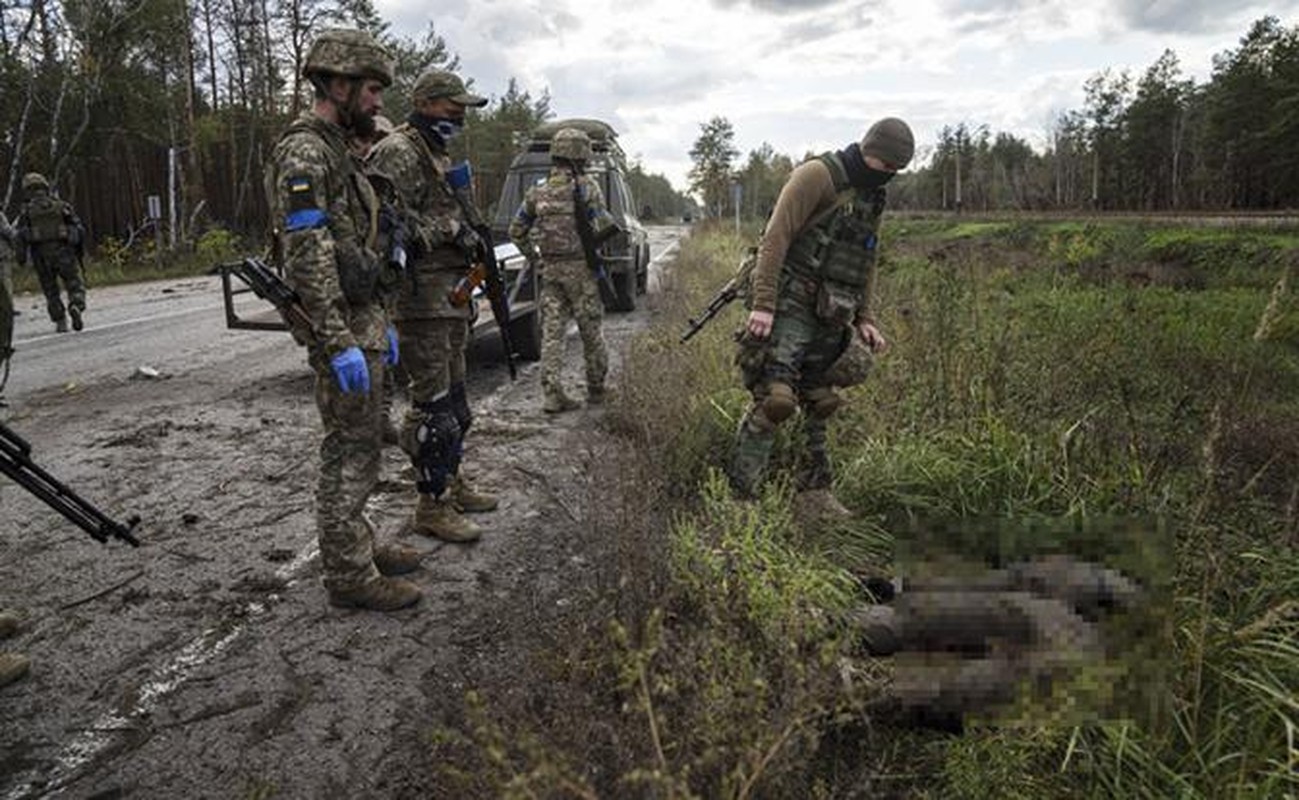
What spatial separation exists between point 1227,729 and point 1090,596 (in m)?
0.40

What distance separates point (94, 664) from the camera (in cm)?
258

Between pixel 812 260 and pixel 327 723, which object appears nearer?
pixel 327 723

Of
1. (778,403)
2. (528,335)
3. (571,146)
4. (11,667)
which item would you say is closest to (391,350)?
(11,667)

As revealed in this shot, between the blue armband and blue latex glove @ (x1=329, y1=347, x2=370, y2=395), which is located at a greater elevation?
the blue armband

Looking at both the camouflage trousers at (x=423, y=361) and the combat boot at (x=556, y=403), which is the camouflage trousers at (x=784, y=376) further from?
the combat boot at (x=556, y=403)

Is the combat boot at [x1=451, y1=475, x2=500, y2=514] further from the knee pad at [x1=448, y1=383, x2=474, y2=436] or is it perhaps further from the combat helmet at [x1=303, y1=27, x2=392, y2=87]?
the combat helmet at [x1=303, y1=27, x2=392, y2=87]

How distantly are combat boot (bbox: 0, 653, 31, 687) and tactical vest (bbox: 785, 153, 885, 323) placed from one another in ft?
10.7

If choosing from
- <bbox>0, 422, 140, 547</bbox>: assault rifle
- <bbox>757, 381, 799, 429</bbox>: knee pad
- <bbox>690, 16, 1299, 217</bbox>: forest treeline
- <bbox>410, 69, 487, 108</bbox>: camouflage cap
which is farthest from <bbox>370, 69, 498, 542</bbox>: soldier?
<bbox>690, 16, 1299, 217</bbox>: forest treeline

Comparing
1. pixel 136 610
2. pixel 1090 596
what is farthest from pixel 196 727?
pixel 1090 596

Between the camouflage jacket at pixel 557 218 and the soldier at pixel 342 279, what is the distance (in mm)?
2897

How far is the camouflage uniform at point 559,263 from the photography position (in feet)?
19.3

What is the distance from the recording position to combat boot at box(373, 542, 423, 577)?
10.6ft

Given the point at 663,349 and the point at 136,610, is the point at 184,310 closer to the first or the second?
the point at 663,349

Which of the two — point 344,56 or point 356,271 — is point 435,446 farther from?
point 344,56
